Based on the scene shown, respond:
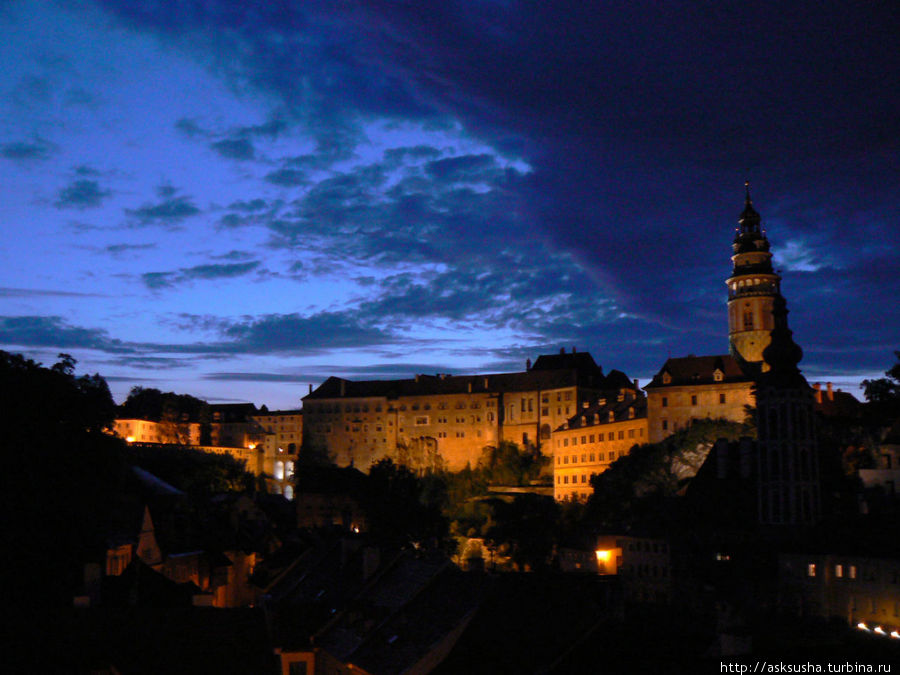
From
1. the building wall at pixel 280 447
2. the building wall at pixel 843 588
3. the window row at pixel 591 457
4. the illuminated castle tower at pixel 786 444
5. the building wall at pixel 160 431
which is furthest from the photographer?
the building wall at pixel 280 447

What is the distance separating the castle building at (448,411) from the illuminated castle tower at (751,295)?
78.3 feet

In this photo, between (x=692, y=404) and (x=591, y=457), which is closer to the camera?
(x=692, y=404)

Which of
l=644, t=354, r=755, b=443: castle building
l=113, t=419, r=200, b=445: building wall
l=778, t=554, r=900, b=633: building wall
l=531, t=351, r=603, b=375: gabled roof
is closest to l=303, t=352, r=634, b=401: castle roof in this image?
l=531, t=351, r=603, b=375: gabled roof

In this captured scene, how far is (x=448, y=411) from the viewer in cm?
12406

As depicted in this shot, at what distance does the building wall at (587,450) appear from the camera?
88812 millimetres

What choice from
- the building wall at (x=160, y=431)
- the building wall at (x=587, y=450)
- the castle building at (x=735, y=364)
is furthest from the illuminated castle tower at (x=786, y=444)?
the building wall at (x=160, y=431)

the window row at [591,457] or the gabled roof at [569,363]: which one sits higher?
the gabled roof at [569,363]

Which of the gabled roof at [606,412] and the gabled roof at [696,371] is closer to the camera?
the gabled roof at [696,371]

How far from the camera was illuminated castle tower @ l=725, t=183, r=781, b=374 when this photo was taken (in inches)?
3501

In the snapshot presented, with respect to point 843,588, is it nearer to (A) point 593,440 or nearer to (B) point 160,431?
(A) point 593,440

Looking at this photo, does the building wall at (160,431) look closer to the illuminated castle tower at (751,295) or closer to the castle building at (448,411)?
the castle building at (448,411)

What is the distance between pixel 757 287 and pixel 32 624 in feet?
247

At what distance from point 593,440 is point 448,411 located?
105ft

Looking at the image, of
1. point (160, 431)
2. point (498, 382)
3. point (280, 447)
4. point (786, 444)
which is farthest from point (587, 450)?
point (280, 447)
